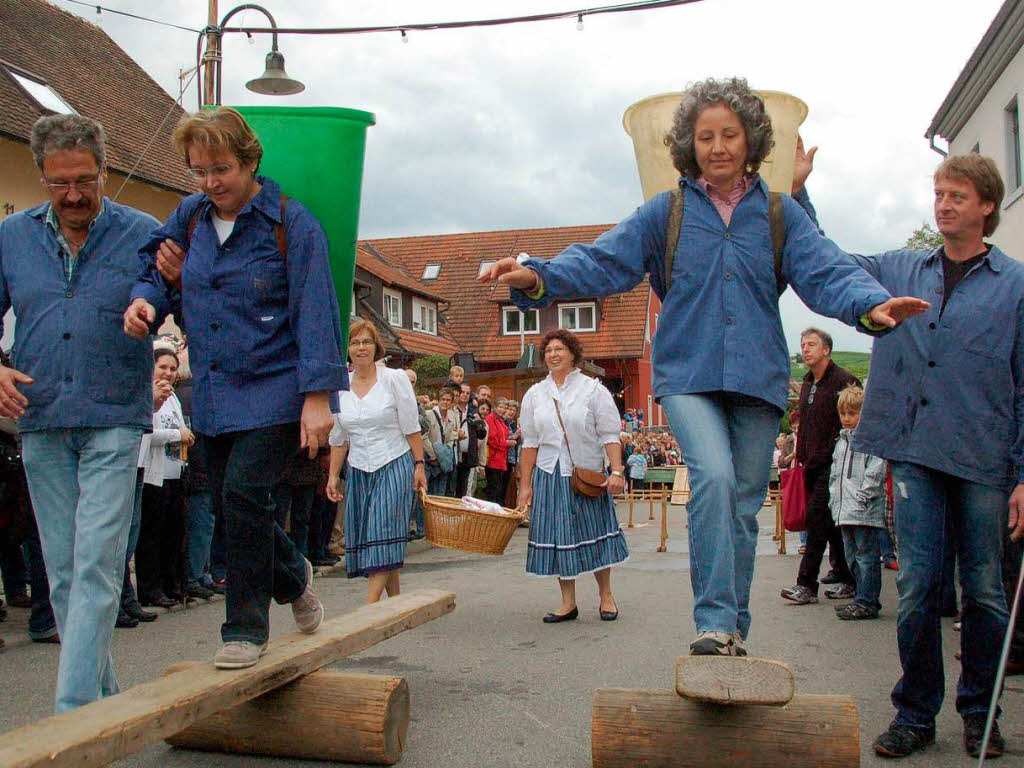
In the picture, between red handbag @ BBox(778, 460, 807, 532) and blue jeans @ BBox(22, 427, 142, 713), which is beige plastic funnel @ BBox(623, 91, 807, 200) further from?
red handbag @ BBox(778, 460, 807, 532)

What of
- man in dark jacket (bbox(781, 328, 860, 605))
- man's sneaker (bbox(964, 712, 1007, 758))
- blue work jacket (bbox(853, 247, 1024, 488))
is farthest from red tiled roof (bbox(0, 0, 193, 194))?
man's sneaker (bbox(964, 712, 1007, 758))

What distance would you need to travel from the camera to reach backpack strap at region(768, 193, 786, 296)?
13.2 ft

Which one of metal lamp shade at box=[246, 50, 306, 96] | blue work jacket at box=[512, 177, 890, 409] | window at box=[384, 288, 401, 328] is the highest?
window at box=[384, 288, 401, 328]

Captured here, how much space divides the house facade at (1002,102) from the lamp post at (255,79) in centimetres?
1098

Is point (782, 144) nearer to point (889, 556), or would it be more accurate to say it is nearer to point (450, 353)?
point (889, 556)

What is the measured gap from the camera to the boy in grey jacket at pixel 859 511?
8.27 metres

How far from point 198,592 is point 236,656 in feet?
16.6

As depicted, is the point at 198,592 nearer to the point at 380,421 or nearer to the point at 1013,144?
the point at 380,421

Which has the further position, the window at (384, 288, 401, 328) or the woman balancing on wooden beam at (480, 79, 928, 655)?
the window at (384, 288, 401, 328)

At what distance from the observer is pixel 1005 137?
19531 mm

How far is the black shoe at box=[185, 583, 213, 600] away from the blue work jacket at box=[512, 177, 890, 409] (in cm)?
564

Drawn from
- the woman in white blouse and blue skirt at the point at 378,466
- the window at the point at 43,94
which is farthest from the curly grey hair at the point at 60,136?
the window at the point at 43,94

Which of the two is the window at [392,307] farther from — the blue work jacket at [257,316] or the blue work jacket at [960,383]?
the blue work jacket at [257,316]

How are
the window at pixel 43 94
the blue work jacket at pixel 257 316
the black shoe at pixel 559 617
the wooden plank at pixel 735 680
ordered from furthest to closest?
1. the window at pixel 43 94
2. the black shoe at pixel 559 617
3. the blue work jacket at pixel 257 316
4. the wooden plank at pixel 735 680
